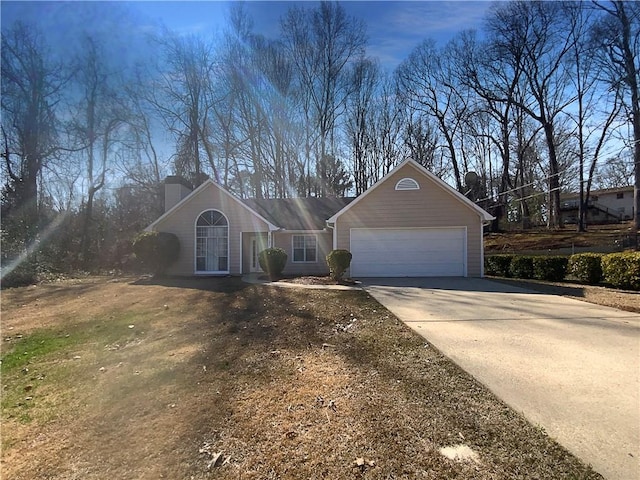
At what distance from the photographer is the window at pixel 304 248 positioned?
58.9 ft

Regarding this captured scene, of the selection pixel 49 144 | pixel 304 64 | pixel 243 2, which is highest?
pixel 243 2

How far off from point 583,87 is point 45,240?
38065mm

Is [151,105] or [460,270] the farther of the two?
[151,105]

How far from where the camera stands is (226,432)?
337cm

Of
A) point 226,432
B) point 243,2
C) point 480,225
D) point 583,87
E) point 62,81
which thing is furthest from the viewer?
point 583,87

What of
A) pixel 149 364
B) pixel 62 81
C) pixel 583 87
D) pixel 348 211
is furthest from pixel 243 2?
pixel 149 364

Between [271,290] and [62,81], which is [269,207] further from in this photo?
[62,81]

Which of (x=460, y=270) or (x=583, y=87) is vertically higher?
(x=583, y=87)

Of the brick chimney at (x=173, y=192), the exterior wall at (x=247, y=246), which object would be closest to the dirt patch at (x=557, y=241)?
the exterior wall at (x=247, y=246)

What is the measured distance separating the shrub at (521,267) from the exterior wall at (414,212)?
187cm

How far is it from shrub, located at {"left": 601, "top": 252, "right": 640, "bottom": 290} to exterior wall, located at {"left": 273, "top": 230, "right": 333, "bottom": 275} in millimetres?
10552

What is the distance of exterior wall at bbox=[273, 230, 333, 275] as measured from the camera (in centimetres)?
1777

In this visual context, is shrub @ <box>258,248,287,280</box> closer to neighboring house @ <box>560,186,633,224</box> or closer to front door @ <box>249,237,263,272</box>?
front door @ <box>249,237,263,272</box>

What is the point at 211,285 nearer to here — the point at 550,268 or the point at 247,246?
the point at 247,246
